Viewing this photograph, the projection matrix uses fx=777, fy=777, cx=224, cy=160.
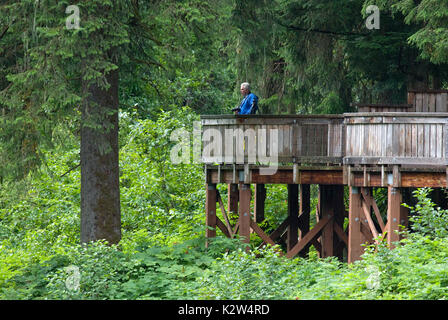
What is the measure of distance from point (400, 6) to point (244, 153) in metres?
4.54

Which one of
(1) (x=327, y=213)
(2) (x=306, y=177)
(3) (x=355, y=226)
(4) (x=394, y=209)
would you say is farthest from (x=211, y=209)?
(4) (x=394, y=209)

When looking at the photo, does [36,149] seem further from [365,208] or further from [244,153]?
[365,208]

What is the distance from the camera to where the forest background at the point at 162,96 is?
12.3 metres

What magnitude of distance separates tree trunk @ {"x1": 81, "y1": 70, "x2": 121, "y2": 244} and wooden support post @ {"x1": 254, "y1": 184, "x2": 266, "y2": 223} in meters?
6.28

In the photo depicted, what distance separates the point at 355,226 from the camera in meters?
15.1

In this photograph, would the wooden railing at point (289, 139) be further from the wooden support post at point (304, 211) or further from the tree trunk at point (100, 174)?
the wooden support post at point (304, 211)

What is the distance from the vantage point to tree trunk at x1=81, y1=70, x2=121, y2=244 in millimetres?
15094

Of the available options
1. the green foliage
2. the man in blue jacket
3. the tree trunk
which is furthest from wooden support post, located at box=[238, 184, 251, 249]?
the green foliage

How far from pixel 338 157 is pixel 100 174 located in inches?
189

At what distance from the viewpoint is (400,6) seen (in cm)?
1642

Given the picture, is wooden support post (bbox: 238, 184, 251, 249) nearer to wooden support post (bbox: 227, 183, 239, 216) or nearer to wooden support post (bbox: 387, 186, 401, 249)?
wooden support post (bbox: 227, 183, 239, 216)

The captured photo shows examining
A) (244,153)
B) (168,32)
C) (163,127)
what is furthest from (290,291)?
(163,127)

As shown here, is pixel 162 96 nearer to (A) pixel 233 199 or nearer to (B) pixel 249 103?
(A) pixel 233 199

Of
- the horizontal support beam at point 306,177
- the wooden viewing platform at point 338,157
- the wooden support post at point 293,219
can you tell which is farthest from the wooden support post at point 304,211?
the horizontal support beam at point 306,177
